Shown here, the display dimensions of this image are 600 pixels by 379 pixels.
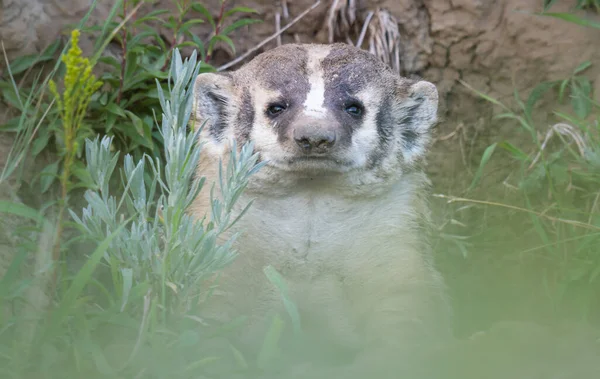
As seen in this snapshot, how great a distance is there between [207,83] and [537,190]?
2316 mm

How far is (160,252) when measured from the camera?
10.5 ft

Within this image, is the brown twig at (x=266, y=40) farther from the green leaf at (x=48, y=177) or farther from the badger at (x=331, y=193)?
the green leaf at (x=48, y=177)

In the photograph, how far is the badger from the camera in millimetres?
3961

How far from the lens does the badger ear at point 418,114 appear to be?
445cm

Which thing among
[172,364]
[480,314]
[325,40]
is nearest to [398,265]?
[480,314]

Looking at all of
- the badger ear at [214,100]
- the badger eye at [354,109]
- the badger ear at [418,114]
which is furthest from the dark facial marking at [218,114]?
the badger ear at [418,114]

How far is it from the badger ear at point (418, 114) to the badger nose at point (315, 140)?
768 millimetres

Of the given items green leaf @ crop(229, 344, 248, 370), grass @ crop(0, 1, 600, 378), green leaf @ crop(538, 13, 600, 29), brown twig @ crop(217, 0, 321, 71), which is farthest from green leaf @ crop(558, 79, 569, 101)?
green leaf @ crop(229, 344, 248, 370)

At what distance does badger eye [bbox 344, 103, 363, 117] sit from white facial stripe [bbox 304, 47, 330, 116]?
0.15 metres

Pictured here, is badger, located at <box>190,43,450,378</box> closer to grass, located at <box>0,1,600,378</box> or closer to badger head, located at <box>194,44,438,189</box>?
badger head, located at <box>194,44,438,189</box>

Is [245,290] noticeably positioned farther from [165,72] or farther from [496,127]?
[496,127]

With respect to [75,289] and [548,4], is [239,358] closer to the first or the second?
[75,289]

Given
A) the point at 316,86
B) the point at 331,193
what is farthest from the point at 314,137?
the point at 331,193

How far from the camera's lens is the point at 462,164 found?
21.1 ft
